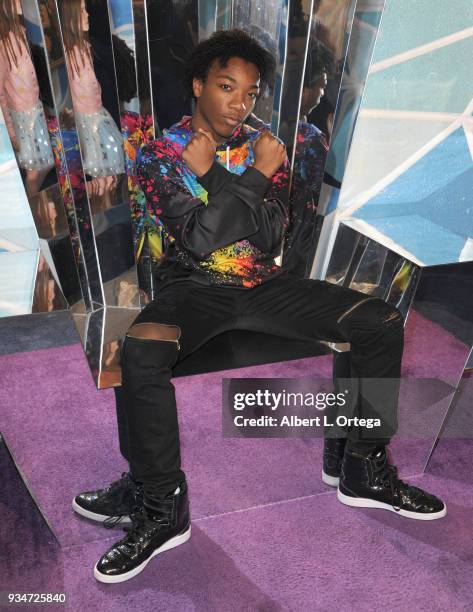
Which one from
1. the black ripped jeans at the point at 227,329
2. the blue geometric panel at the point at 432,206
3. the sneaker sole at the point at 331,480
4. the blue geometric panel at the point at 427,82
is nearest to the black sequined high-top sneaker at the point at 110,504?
the black ripped jeans at the point at 227,329

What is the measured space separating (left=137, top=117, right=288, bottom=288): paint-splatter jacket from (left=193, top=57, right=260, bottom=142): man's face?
Result: 75 mm

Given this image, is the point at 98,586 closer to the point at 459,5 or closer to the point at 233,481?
the point at 233,481

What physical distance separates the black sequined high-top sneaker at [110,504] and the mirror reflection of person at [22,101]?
2.83 ft

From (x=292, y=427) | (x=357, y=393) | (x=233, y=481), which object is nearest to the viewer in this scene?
(x=357, y=393)

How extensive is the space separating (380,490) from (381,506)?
0.05 m

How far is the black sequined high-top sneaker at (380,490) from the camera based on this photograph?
1.66 m

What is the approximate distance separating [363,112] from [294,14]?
1.33 ft

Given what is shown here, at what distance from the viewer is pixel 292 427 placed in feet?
6.47

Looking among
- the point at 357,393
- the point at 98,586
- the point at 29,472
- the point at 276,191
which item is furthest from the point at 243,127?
the point at 98,586

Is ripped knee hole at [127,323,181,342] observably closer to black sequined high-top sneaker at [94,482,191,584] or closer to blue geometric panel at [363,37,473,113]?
black sequined high-top sneaker at [94,482,191,584]

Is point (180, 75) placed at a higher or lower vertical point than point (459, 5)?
lower

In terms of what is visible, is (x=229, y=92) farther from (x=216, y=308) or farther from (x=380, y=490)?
(x=380, y=490)

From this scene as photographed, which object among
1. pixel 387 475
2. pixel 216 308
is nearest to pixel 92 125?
pixel 216 308

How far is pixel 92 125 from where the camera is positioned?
1.79 m
